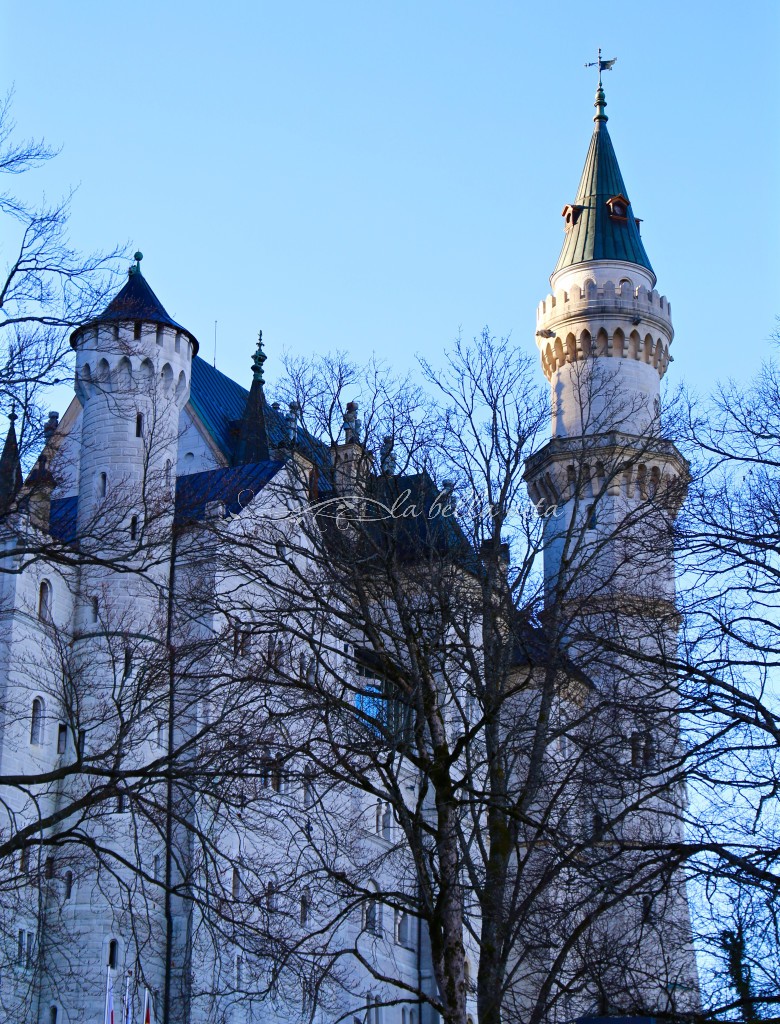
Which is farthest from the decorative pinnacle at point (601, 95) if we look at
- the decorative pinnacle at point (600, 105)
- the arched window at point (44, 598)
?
the arched window at point (44, 598)

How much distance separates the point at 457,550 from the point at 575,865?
7.20 metres

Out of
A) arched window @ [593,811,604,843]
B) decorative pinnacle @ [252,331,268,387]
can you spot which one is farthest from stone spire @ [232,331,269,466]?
arched window @ [593,811,604,843]

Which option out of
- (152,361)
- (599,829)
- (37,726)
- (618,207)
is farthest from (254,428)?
(599,829)

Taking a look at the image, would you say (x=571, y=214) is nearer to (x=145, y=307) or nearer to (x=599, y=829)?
(x=145, y=307)

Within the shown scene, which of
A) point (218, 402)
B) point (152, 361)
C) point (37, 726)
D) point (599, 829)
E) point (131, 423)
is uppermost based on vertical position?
point (218, 402)

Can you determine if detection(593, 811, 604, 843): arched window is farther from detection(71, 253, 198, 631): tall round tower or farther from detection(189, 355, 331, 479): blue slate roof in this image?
detection(189, 355, 331, 479): blue slate roof

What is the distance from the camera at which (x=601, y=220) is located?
6681 cm

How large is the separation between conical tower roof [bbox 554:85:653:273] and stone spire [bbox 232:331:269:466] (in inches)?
533

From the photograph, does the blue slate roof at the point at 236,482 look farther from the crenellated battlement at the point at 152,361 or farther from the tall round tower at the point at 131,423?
the crenellated battlement at the point at 152,361

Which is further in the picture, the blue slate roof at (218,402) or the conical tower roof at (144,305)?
the blue slate roof at (218,402)

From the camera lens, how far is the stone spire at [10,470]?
60.4ft

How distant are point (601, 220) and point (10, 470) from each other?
1984 inches

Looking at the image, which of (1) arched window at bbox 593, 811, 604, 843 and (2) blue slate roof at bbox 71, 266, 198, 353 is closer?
(1) arched window at bbox 593, 811, 604, 843

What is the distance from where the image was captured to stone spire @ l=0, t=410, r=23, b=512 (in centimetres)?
1842
